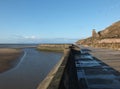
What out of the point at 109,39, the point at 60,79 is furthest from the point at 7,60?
the point at 109,39

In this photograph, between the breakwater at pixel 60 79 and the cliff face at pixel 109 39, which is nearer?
the breakwater at pixel 60 79

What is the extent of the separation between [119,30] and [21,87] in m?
83.3

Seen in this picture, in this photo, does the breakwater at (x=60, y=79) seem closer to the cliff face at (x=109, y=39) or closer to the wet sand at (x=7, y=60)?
the wet sand at (x=7, y=60)

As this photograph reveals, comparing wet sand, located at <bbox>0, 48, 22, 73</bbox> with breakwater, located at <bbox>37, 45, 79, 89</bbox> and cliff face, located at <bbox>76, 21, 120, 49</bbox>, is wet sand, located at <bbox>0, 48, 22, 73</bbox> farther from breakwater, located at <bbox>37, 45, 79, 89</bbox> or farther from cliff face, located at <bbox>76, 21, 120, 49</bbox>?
cliff face, located at <bbox>76, 21, 120, 49</bbox>

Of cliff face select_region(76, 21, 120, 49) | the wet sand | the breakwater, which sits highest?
cliff face select_region(76, 21, 120, 49)

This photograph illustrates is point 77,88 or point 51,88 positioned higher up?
point 51,88

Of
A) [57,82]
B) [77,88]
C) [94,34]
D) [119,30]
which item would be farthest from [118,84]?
[94,34]

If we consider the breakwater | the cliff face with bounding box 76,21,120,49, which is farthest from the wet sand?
the cliff face with bounding box 76,21,120,49

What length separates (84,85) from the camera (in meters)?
12.2

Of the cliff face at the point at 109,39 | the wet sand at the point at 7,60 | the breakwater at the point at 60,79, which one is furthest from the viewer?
the cliff face at the point at 109,39

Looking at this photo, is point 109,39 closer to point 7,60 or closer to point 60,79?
point 7,60

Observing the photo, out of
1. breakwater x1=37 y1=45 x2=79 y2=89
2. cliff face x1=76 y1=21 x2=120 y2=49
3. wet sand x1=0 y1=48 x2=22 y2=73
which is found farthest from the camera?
cliff face x1=76 y1=21 x2=120 y2=49

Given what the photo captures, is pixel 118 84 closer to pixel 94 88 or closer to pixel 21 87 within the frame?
pixel 94 88

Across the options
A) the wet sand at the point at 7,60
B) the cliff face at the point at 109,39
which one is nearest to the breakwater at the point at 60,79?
the wet sand at the point at 7,60
